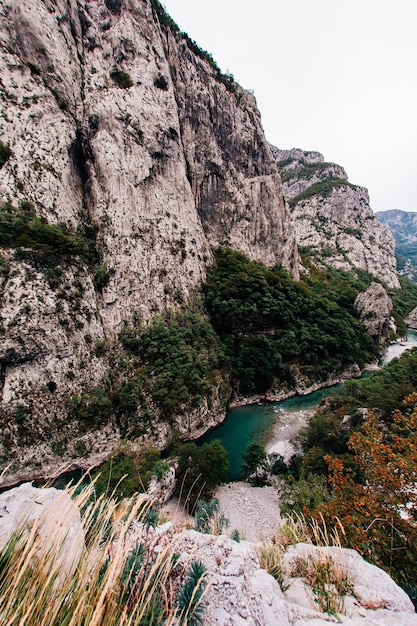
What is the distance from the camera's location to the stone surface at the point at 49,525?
147cm

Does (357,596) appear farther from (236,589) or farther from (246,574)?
(236,589)

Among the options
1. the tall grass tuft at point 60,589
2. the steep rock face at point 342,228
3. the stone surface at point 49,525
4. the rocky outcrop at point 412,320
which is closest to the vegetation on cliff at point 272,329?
the stone surface at point 49,525

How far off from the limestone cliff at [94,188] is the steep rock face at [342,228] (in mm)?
38401

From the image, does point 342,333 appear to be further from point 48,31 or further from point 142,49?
point 48,31

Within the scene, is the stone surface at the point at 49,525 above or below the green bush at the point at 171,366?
above

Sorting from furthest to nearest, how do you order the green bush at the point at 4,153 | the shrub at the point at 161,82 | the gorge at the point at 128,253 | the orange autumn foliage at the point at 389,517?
the shrub at the point at 161,82, the green bush at the point at 4,153, the gorge at the point at 128,253, the orange autumn foliage at the point at 389,517

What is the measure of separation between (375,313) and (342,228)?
128 feet

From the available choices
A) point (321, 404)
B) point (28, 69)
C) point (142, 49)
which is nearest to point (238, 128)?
point (142, 49)

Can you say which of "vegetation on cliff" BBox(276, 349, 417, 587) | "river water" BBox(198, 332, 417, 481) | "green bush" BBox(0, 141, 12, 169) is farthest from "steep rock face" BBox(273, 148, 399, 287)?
"green bush" BBox(0, 141, 12, 169)

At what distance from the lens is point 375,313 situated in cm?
3600

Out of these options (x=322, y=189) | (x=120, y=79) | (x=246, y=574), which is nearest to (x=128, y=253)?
(x=120, y=79)

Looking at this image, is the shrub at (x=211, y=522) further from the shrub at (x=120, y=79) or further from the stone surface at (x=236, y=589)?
the shrub at (x=120, y=79)

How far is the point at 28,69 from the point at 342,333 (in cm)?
3864

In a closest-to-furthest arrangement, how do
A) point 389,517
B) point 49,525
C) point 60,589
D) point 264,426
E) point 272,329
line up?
point 60,589, point 49,525, point 389,517, point 264,426, point 272,329
